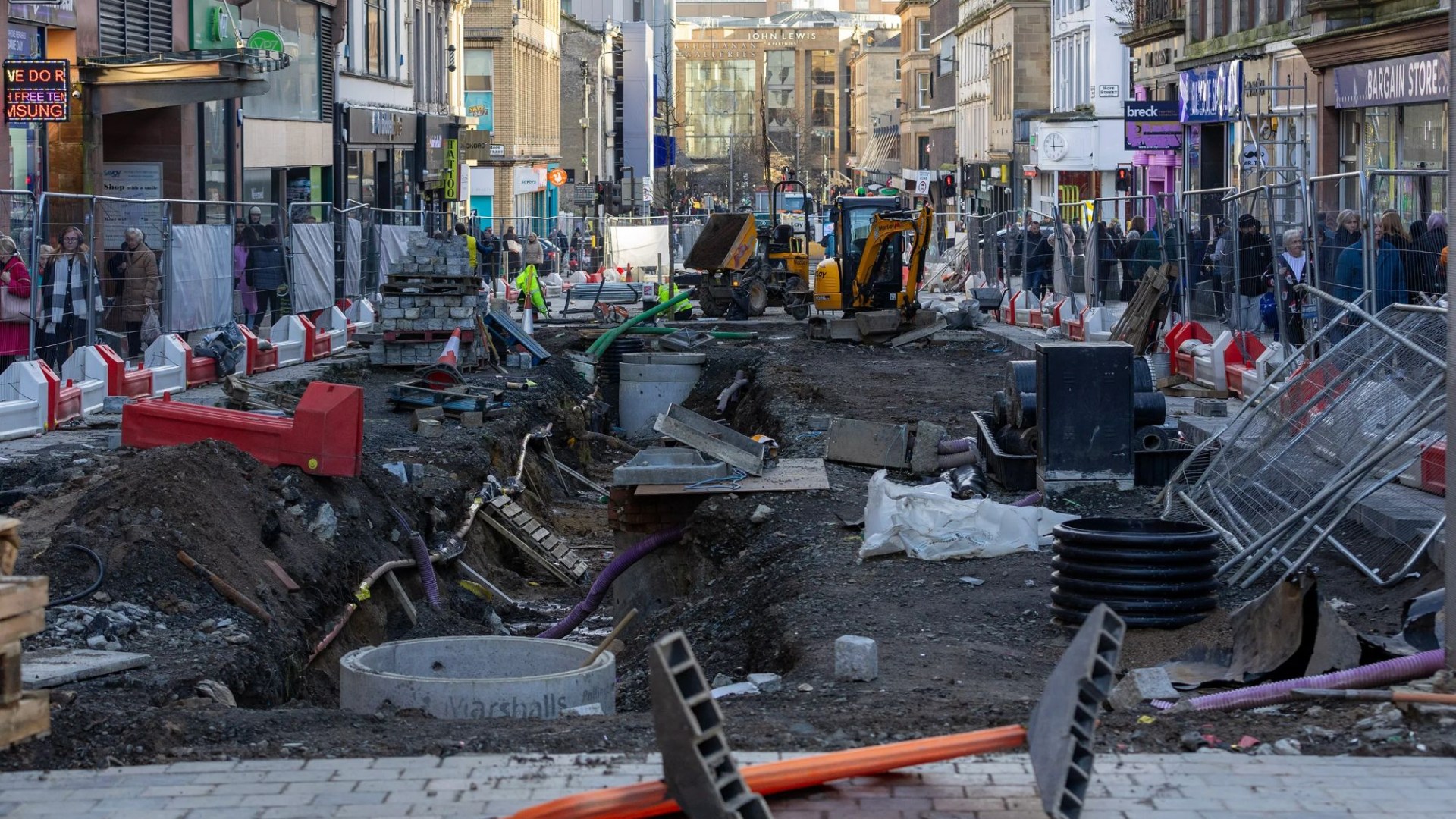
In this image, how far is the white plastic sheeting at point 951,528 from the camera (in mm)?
11148

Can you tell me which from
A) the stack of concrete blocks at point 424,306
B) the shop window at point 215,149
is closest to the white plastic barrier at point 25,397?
the stack of concrete blocks at point 424,306

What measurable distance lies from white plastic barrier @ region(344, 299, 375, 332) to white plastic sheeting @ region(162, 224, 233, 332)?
19.2 feet

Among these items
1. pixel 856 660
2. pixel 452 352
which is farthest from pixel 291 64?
pixel 856 660

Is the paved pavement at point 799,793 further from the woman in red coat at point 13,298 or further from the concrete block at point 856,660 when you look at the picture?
the woman in red coat at point 13,298

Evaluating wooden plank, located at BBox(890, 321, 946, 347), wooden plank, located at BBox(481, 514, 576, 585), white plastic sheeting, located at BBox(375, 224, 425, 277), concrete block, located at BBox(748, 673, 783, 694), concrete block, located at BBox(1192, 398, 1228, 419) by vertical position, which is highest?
white plastic sheeting, located at BBox(375, 224, 425, 277)

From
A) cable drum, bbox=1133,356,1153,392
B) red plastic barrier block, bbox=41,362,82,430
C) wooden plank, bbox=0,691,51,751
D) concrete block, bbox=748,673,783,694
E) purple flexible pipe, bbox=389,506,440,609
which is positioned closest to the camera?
wooden plank, bbox=0,691,51,751

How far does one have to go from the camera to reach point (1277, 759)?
231 inches

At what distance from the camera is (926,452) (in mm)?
14852

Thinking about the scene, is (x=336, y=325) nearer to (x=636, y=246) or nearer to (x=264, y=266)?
(x=264, y=266)

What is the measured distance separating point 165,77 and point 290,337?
13.1ft

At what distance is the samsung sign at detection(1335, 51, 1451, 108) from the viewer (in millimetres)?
23797

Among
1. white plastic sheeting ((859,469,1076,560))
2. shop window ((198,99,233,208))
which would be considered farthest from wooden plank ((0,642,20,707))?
shop window ((198,99,233,208))

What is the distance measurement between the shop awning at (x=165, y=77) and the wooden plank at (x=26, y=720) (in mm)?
18688

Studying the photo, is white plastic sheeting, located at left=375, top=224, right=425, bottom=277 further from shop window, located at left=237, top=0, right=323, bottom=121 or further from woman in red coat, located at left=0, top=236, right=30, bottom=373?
woman in red coat, located at left=0, top=236, right=30, bottom=373
